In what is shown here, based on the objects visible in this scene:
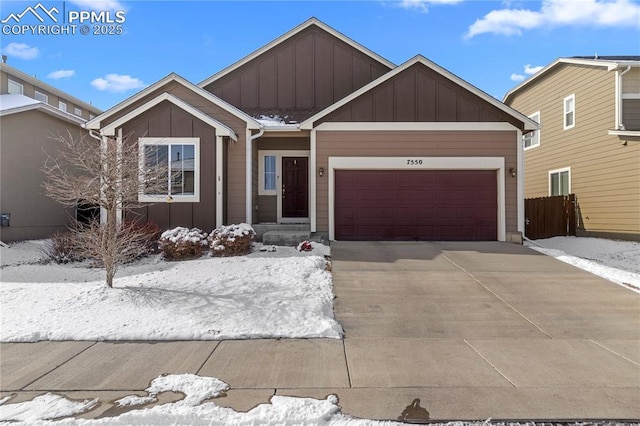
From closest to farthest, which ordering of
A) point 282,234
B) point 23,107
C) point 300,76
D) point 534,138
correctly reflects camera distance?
point 282,234
point 23,107
point 300,76
point 534,138

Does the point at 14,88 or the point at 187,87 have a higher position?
the point at 14,88

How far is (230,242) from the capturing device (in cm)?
1005

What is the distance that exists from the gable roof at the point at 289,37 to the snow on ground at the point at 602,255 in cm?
849

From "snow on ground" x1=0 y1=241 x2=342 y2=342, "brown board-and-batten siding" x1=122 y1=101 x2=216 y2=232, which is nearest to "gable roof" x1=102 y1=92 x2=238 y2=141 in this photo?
"brown board-and-batten siding" x1=122 y1=101 x2=216 y2=232

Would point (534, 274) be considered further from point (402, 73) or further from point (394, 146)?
point (402, 73)

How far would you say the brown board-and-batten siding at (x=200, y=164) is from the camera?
38.1 feet

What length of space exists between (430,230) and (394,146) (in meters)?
2.72

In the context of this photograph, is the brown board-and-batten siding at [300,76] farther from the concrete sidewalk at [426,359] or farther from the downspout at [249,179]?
the concrete sidewalk at [426,359]

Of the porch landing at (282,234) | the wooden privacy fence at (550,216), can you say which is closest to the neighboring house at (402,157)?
the porch landing at (282,234)

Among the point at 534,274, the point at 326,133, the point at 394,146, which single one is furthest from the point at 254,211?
the point at 534,274

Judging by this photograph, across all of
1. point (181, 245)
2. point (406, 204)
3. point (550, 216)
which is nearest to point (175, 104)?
point (181, 245)

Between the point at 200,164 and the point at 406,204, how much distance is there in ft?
19.9

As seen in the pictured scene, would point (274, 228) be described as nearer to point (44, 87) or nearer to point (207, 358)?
point (207, 358)

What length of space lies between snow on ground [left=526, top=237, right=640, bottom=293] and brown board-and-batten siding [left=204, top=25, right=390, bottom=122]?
8261mm
